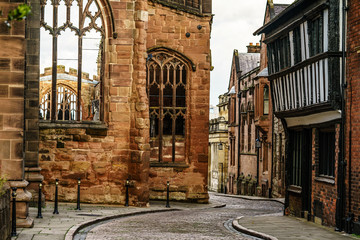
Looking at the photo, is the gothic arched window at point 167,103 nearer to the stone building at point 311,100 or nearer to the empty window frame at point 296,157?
the stone building at point 311,100

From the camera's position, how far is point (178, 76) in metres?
22.9

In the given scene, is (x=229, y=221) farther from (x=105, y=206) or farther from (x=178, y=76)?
(x=178, y=76)

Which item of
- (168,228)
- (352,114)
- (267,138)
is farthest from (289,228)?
(267,138)

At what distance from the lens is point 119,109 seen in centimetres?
1894

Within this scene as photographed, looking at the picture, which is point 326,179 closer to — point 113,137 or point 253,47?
point 113,137

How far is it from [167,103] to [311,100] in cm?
853

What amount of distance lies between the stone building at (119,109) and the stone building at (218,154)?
3238cm

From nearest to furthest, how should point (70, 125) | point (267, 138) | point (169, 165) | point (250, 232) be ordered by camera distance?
point (250, 232) → point (70, 125) → point (169, 165) → point (267, 138)

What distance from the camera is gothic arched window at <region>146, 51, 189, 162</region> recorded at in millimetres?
22703

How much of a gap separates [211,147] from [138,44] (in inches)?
1844

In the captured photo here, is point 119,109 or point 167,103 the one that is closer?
point 119,109

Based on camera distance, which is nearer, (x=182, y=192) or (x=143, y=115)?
(x=143, y=115)

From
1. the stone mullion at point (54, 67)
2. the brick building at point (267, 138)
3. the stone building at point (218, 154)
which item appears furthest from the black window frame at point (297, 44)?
the stone building at point (218, 154)

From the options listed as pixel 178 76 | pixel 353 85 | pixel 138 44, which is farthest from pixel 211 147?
pixel 353 85
